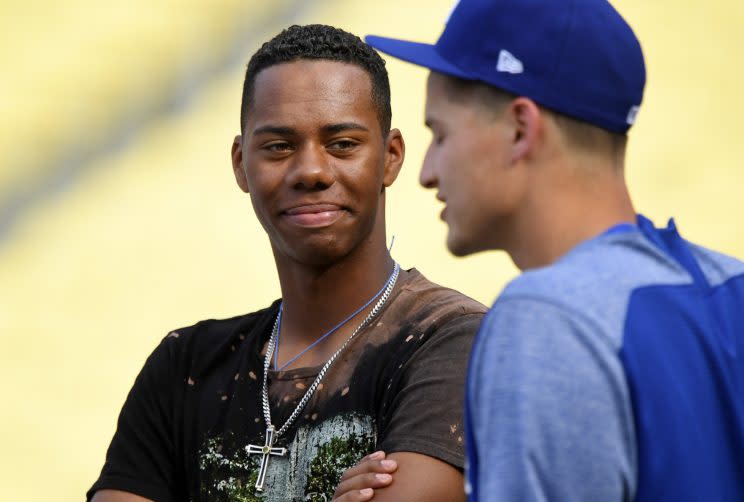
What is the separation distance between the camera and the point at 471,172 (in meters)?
1.85

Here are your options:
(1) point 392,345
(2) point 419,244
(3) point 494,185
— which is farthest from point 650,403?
(2) point 419,244

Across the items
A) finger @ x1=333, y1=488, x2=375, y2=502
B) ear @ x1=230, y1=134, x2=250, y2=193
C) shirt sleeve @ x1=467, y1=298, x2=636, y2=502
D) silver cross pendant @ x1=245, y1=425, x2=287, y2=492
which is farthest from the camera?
ear @ x1=230, y1=134, x2=250, y2=193

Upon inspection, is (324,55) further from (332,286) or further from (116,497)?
(116,497)

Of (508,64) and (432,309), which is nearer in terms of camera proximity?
(508,64)

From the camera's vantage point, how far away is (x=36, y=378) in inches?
231

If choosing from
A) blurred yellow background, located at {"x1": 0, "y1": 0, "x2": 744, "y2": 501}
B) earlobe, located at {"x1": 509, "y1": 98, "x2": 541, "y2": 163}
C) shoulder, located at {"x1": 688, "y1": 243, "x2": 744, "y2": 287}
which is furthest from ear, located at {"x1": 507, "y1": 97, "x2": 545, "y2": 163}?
blurred yellow background, located at {"x1": 0, "y1": 0, "x2": 744, "y2": 501}

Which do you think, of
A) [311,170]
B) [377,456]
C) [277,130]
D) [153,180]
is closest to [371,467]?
[377,456]

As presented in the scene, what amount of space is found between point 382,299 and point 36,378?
3248 millimetres

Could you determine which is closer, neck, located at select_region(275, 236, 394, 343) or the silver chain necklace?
the silver chain necklace

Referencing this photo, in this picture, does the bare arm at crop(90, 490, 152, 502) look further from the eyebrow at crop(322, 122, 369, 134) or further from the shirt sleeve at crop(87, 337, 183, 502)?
the eyebrow at crop(322, 122, 369, 134)

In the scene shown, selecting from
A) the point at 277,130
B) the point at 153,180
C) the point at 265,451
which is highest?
the point at 153,180

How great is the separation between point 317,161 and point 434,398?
59 cm

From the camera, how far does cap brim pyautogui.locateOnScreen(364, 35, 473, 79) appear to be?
189cm

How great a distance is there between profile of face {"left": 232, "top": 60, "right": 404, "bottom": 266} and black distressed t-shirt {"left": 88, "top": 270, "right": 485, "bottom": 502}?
7.3 inches
